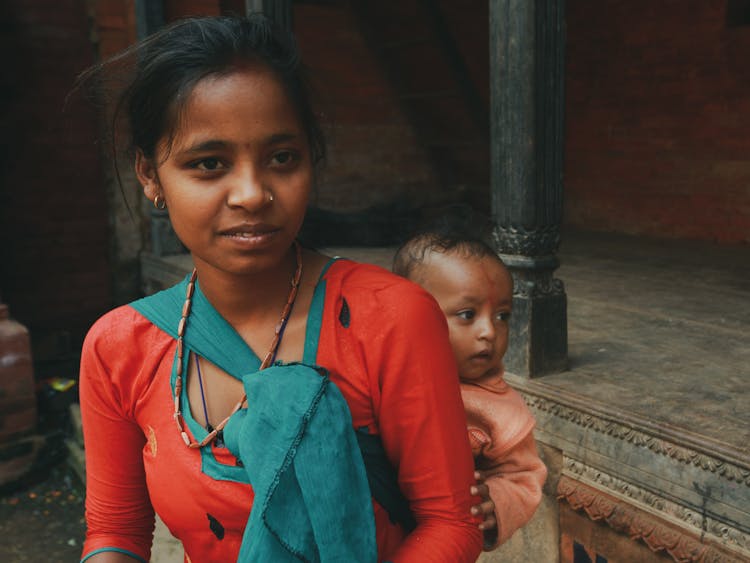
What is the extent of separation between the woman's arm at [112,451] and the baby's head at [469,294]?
744 millimetres

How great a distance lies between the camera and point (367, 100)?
773 cm

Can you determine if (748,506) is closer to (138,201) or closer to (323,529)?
(323,529)

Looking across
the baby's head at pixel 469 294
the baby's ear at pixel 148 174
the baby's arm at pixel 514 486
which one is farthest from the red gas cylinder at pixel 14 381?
the baby's arm at pixel 514 486

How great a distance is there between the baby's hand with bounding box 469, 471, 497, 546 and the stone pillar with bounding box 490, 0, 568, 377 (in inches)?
57.6

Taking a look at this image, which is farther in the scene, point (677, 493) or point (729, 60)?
point (729, 60)

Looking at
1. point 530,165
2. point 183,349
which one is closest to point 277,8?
point 530,165

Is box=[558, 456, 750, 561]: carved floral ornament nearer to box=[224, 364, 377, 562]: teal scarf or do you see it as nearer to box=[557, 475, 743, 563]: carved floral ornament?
box=[557, 475, 743, 563]: carved floral ornament

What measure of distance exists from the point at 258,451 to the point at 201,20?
687mm

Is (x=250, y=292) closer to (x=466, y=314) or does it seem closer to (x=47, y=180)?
(x=466, y=314)

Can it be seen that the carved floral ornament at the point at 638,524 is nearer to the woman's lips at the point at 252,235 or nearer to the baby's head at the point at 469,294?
the baby's head at the point at 469,294

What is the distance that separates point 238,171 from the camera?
1.07 m

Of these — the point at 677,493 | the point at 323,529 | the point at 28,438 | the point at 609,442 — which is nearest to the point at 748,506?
the point at 677,493

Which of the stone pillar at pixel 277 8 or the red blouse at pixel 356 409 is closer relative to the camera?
the red blouse at pixel 356 409

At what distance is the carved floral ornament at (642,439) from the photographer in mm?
2004
